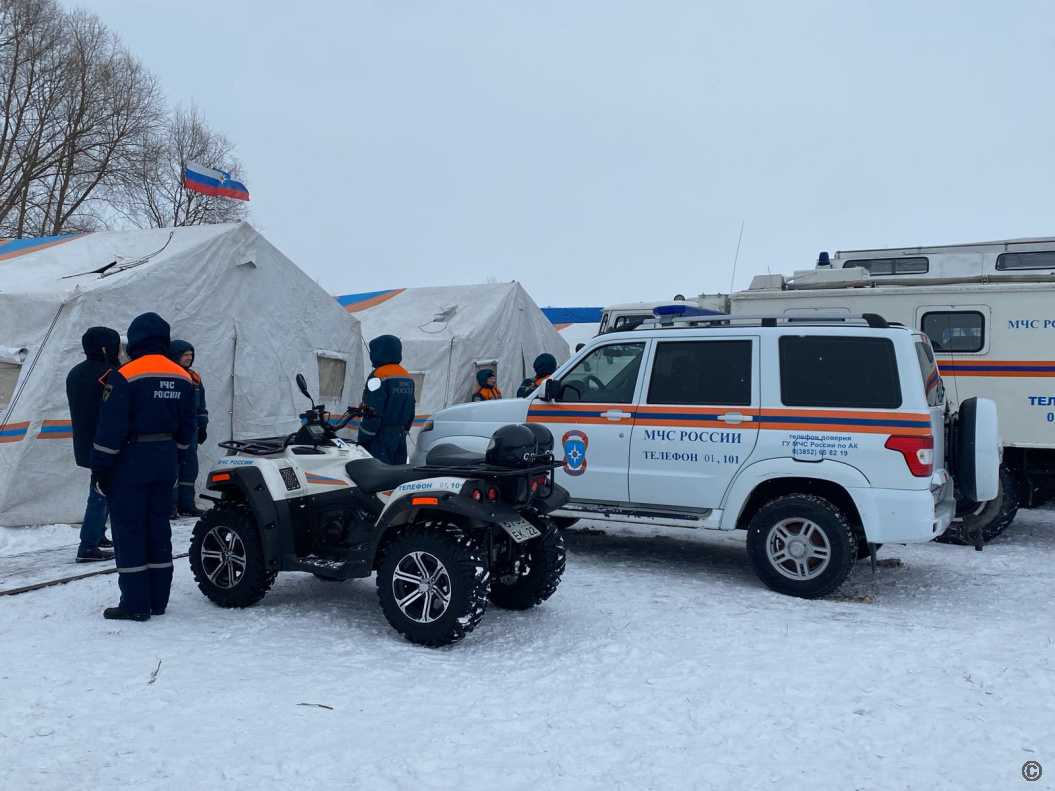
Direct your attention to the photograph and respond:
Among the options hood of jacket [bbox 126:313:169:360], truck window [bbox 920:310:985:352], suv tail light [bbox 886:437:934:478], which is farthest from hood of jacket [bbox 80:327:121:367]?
truck window [bbox 920:310:985:352]

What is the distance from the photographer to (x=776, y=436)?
675 centimetres

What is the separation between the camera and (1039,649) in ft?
17.5

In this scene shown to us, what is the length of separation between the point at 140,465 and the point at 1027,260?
33.5 ft

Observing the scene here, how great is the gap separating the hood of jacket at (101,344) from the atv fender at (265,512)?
1.73m

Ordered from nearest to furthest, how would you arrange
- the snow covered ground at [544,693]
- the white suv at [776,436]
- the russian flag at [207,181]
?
the snow covered ground at [544,693] → the white suv at [776,436] → the russian flag at [207,181]

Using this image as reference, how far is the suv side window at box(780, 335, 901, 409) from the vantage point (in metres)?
6.48

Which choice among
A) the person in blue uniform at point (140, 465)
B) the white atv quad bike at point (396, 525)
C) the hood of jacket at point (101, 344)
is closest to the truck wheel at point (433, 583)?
the white atv quad bike at point (396, 525)

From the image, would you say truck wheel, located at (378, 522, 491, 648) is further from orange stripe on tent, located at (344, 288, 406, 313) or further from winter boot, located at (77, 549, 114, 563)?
orange stripe on tent, located at (344, 288, 406, 313)

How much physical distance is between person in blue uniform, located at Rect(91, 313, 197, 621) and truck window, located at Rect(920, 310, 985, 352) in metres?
7.56

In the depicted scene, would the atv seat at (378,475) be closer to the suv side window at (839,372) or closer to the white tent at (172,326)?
the suv side window at (839,372)

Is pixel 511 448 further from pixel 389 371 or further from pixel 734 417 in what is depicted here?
pixel 389 371

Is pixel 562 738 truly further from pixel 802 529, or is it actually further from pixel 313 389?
pixel 313 389

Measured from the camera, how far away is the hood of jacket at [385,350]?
8.30 metres

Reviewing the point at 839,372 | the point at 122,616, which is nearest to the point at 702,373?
the point at 839,372
